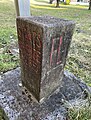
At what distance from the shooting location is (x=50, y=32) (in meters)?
1.28

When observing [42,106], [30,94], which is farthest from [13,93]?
[42,106]

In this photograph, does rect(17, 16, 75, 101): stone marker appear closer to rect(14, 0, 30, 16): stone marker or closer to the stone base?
the stone base

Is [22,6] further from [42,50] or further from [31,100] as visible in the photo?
[31,100]

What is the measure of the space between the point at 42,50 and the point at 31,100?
30.7 inches

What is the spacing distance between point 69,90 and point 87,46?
2.22 meters

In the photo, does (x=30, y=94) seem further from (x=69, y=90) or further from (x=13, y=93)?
(x=69, y=90)

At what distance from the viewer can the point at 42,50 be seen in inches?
52.5

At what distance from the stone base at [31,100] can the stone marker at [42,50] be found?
0.11m

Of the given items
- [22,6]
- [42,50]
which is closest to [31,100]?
[42,50]

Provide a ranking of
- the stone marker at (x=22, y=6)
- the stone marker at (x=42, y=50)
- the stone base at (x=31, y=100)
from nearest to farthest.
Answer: the stone marker at (x=42, y=50) < the stone base at (x=31, y=100) < the stone marker at (x=22, y=6)

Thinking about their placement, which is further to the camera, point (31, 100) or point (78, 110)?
point (31, 100)

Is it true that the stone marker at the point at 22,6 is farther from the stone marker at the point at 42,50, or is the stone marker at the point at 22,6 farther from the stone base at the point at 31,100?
the stone base at the point at 31,100

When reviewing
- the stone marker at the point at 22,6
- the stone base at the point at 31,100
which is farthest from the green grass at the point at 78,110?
the stone marker at the point at 22,6

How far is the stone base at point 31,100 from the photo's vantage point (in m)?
1.62
